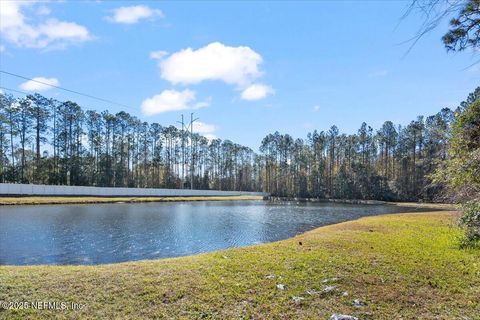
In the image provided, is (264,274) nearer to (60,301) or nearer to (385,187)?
(60,301)

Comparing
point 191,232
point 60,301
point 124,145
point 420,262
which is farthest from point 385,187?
point 60,301

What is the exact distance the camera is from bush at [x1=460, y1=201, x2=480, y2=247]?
11023mm

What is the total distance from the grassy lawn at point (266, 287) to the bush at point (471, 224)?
1296 mm

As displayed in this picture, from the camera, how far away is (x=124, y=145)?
89.3m

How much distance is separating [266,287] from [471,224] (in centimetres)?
838

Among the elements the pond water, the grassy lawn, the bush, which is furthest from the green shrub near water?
the pond water

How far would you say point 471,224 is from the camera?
38.8 ft

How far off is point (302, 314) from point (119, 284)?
13.3ft

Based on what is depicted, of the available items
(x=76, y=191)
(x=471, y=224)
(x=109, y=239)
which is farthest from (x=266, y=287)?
(x=76, y=191)

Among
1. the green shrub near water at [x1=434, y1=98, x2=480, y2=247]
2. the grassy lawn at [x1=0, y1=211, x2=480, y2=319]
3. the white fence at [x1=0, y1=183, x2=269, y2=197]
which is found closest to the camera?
the green shrub near water at [x1=434, y1=98, x2=480, y2=247]

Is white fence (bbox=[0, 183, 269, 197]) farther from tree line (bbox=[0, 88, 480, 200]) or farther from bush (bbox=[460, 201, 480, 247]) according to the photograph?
bush (bbox=[460, 201, 480, 247])

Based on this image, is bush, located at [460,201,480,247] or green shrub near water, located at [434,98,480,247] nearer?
green shrub near water, located at [434,98,480,247]

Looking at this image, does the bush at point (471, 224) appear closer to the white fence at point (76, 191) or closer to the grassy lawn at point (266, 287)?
the grassy lawn at point (266, 287)

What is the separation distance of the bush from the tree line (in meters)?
48.9
